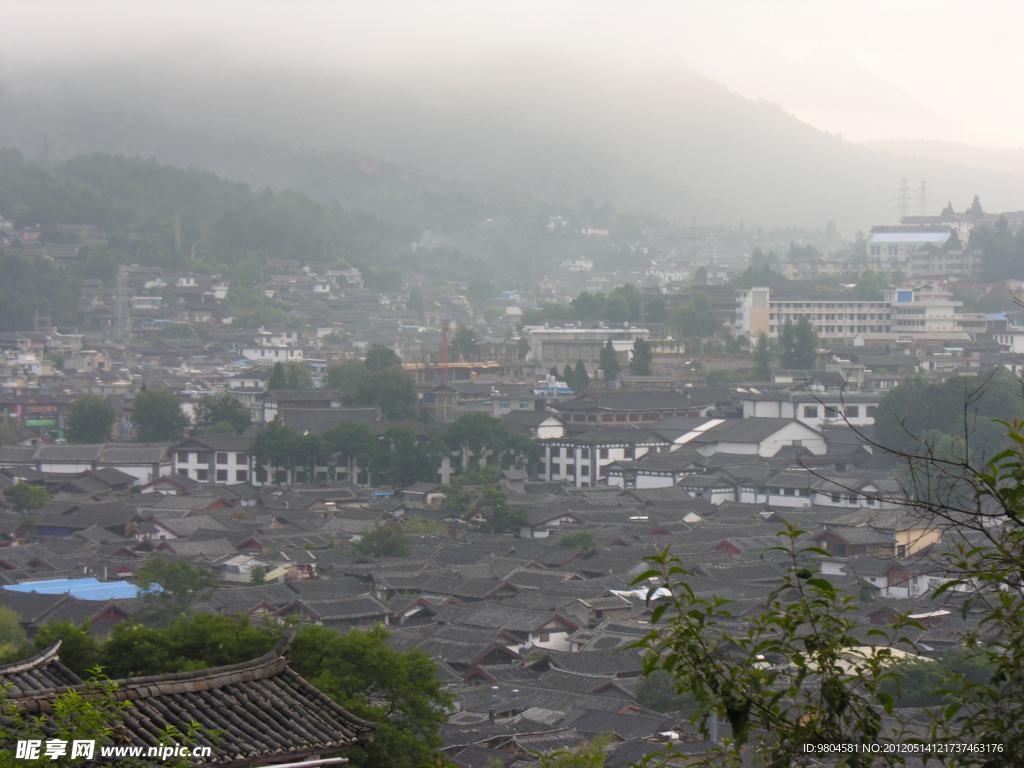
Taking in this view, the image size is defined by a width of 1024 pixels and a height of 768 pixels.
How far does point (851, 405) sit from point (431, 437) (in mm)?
10580

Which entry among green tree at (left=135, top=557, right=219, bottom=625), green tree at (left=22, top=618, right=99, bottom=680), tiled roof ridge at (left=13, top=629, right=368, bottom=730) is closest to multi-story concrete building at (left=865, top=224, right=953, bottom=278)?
green tree at (left=135, top=557, right=219, bottom=625)

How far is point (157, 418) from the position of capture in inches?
1184

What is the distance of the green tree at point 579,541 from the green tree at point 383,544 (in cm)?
276

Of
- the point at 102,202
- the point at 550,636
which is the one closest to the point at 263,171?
the point at 102,202

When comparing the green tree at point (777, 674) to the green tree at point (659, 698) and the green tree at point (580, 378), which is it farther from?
the green tree at point (580, 378)

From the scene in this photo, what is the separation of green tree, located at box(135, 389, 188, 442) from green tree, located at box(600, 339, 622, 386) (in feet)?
42.3

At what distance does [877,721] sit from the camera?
7.70 feet

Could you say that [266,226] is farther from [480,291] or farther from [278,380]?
[278,380]

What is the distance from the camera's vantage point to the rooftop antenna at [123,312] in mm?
46653

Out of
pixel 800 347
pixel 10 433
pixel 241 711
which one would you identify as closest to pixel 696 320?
pixel 800 347

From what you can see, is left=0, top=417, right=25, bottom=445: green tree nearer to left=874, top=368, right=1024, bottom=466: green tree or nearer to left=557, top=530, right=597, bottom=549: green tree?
left=557, top=530, right=597, bottom=549: green tree

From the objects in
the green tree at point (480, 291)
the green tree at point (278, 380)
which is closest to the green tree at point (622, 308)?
the green tree at point (278, 380)

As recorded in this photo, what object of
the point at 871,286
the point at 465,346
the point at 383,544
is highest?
the point at 871,286

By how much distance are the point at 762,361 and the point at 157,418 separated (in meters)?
18.1
